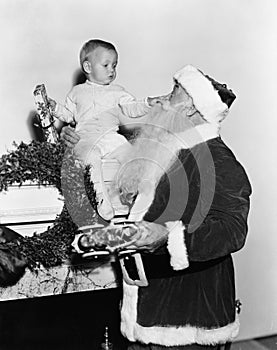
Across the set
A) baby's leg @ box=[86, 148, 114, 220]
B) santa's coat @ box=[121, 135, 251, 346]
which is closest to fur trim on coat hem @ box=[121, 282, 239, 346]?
santa's coat @ box=[121, 135, 251, 346]

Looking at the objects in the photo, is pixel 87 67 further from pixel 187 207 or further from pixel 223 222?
pixel 223 222

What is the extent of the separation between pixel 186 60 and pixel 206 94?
3.40 feet

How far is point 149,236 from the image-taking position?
1.46 m

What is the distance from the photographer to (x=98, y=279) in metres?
2.14

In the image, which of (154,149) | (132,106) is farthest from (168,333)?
(132,106)

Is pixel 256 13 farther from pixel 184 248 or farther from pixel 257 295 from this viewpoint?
pixel 184 248

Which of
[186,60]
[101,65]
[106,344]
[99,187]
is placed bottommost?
[106,344]

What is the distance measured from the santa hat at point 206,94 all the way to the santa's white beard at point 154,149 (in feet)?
0.16

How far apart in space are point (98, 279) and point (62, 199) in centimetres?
27

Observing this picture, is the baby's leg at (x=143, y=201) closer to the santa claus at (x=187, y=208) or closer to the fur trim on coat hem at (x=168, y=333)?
the santa claus at (x=187, y=208)

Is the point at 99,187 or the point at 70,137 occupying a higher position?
the point at 70,137

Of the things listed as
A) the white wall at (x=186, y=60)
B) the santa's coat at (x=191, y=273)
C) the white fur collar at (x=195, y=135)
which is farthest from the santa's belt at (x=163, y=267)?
the white wall at (x=186, y=60)

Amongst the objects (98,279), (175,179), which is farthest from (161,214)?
(98,279)

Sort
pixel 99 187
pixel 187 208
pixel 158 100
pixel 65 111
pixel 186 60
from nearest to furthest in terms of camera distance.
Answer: pixel 187 208, pixel 158 100, pixel 99 187, pixel 65 111, pixel 186 60
